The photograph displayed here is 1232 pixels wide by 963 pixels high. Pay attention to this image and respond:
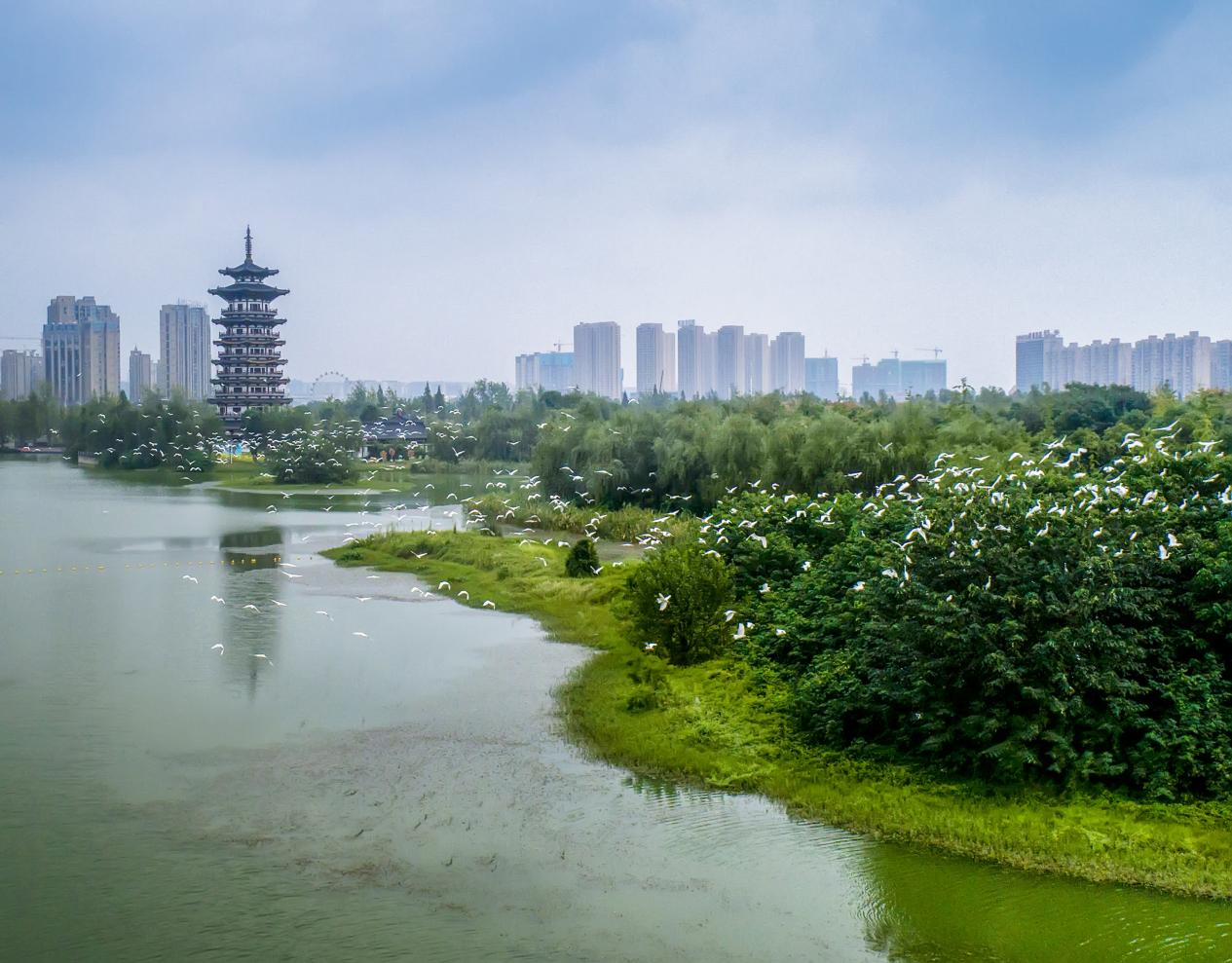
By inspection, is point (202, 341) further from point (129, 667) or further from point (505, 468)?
point (129, 667)

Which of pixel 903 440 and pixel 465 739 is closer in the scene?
pixel 465 739

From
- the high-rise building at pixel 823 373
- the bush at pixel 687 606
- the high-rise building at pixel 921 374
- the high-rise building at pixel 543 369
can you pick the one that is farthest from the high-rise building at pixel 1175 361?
the high-rise building at pixel 543 369

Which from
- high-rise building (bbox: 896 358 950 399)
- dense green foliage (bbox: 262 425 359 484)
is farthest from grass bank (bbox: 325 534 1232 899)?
high-rise building (bbox: 896 358 950 399)

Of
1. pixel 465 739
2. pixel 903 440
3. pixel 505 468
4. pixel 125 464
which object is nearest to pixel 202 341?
pixel 125 464

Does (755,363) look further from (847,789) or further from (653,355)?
(847,789)

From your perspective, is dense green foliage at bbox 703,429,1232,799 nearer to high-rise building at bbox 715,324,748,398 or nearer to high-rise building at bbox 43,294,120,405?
high-rise building at bbox 715,324,748,398
